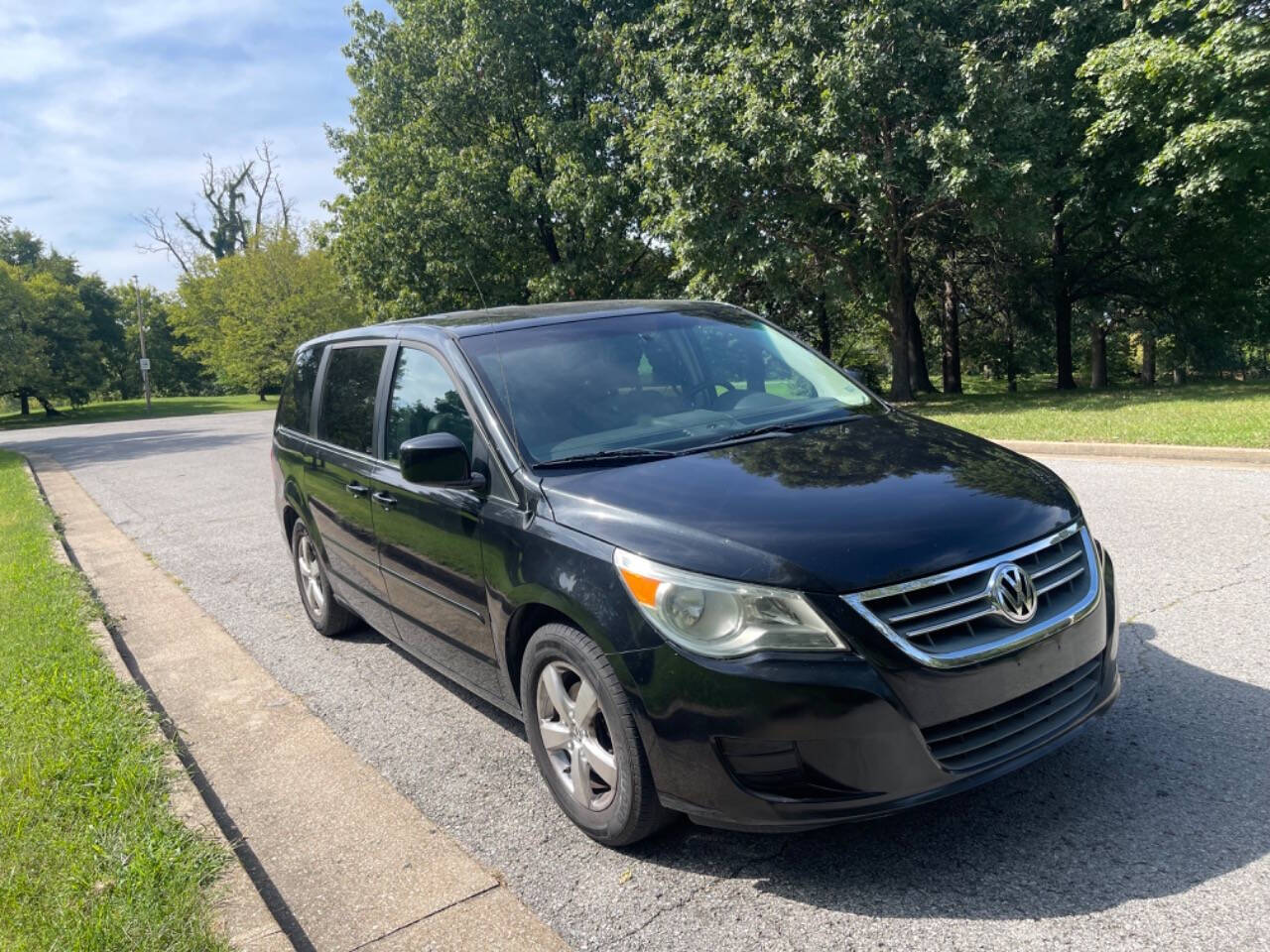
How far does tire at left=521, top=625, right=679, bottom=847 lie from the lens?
113 inches

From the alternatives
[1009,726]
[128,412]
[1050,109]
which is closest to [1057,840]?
[1009,726]

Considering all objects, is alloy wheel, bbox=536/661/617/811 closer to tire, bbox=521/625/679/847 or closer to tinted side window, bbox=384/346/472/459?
tire, bbox=521/625/679/847

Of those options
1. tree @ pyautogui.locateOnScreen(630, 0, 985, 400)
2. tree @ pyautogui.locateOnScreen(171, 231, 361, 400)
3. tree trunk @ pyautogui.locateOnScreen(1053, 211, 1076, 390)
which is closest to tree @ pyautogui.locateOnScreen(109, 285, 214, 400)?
tree @ pyautogui.locateOnScreen(171, 231, 361, 400)

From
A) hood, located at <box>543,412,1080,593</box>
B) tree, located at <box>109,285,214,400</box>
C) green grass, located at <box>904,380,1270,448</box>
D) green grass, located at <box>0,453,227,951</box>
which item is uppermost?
tree, located at <box>109,285,214,400</box>

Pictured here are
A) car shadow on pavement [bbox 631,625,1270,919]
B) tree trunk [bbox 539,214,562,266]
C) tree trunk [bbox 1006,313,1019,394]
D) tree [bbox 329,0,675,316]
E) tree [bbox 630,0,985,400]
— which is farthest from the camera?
tree trunk [bbox 1006,313,1019,394]

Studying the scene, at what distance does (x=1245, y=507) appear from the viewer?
278 inches

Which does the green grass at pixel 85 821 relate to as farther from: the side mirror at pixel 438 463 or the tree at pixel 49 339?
the tree at pixel 49 339

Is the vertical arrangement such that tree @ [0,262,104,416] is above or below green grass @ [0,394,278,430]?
above

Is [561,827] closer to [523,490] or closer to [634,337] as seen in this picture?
[523,490]

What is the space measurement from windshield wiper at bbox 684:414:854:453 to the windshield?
0.06 ft

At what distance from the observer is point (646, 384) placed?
3980 millimetres

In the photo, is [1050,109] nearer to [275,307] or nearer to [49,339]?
[275,307]

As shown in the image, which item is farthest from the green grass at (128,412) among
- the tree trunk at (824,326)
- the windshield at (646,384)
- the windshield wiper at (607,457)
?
the windshield wiper at (607,457)

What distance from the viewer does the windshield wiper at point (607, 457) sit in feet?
11.2
